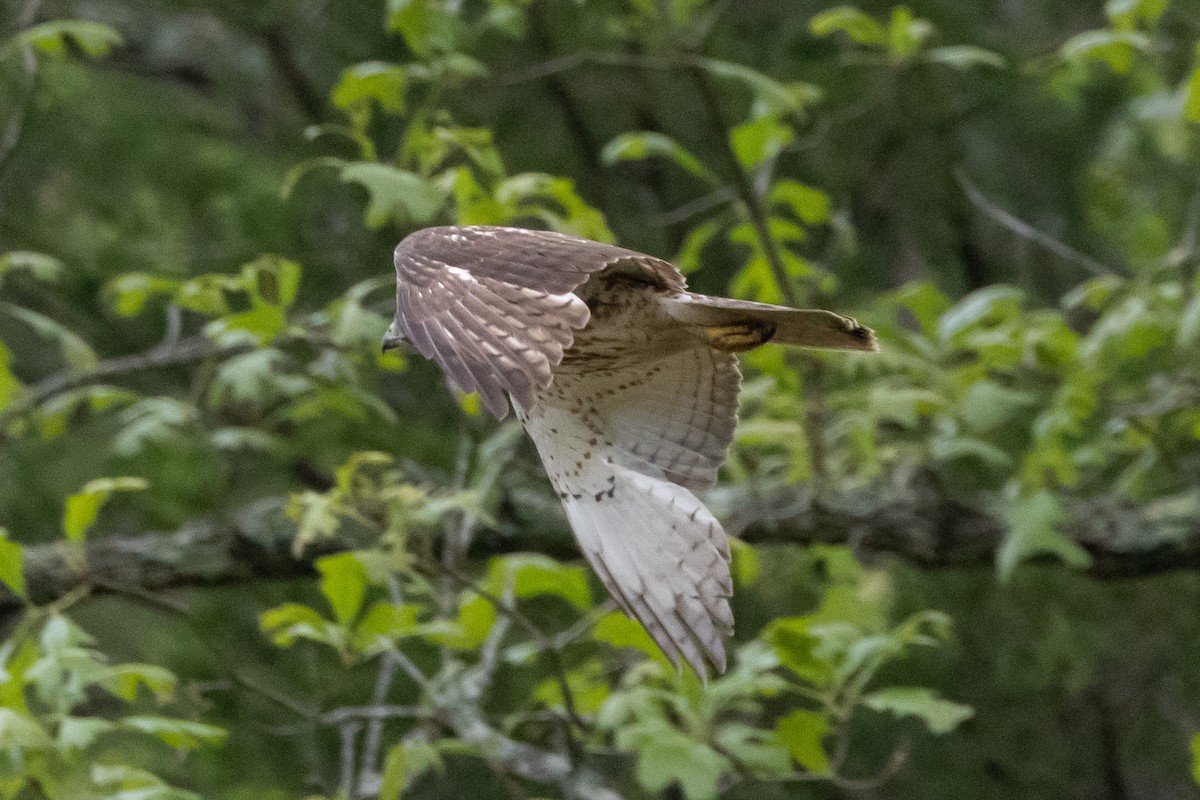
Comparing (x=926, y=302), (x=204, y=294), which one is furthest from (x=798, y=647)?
(x=204, y=294)

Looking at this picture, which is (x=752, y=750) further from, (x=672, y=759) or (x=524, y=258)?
(x=524, y=258)

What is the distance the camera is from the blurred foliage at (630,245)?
3229 mm

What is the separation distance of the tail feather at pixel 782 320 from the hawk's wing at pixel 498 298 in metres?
0.04

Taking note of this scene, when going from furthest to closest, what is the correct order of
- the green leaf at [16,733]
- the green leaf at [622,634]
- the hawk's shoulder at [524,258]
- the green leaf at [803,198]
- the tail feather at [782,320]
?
1. the green leaf at [803,198]
2. the green leaf at [622,634]
3. the green leaf at [16,733]
4. the tail feather at [782,320]
5. the hawk's shoulder at [524,258]

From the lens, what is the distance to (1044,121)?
186 inches

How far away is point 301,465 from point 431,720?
1.63m

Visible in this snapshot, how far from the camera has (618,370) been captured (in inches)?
94.1

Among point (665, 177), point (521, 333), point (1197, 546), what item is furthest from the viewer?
point (665, 177)

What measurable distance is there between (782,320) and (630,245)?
2567 mm

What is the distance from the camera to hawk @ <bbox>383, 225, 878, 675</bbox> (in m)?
1.80

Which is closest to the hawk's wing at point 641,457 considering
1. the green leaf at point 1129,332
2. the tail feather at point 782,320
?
the tail feather at point 782,320

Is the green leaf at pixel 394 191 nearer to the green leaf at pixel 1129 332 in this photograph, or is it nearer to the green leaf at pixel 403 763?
the green leaf at pixel 403 763

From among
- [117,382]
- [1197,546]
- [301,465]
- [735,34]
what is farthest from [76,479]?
[1197,546]

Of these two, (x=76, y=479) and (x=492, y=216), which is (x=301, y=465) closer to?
(x=76, y=479)
